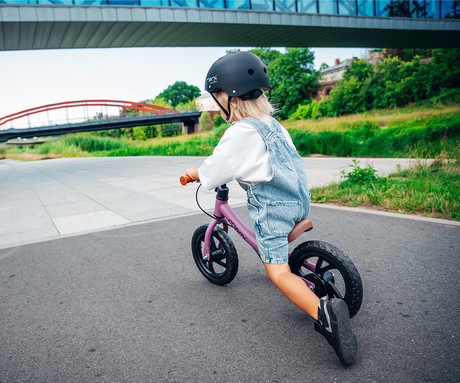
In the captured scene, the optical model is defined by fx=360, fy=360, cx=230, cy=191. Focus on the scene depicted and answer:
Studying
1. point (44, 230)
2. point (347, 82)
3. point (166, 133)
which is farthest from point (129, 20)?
point (166, 133)

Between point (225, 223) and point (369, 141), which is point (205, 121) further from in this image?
point (225, 223)

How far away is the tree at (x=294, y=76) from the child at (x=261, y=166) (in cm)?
5648

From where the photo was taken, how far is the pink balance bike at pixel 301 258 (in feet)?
7.07

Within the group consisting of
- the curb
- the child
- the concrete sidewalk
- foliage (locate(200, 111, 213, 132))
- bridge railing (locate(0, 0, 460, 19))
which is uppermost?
bridge railing (locate(0, 0, 460, 19))

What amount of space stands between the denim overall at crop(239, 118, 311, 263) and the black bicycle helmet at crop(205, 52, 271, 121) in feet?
0.64

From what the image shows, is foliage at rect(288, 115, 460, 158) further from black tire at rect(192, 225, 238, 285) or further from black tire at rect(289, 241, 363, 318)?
black tire at rect(289, 241, 363, 318)

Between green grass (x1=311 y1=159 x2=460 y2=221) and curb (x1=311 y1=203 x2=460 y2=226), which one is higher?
green grass (x1=311 y1=159 x2=460 y2=221)

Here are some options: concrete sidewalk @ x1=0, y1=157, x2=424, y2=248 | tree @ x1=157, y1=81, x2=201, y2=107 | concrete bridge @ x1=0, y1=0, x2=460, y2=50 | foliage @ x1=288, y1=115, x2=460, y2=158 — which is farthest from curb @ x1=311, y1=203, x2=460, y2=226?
tree @ x1=157, y1=81, x2=201, y2=107

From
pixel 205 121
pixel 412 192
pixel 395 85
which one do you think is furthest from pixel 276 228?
pixel 205 121

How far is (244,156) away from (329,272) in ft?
3.00

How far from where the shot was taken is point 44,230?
521cm

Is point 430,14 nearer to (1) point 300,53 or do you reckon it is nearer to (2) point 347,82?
(2) point 347,82

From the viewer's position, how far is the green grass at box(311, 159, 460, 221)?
15.4 feet

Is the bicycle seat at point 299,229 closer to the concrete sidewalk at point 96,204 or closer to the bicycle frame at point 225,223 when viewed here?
the bicycle frame at point 225,223
